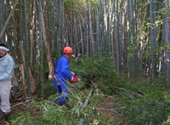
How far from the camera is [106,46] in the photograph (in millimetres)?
8438

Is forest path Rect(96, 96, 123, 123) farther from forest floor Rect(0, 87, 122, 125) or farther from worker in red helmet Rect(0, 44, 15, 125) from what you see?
worker in red helmet Rect(0, 44, 15, 125)

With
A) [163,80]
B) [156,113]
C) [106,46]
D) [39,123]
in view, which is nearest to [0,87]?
[39,123]

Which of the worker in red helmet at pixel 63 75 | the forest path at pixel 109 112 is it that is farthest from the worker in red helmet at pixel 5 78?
the forest path at pixel 109 112

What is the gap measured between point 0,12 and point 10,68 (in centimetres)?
109

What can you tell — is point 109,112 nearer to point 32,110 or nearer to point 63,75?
point 63,75

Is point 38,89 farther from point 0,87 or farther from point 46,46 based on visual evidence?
point 0,87

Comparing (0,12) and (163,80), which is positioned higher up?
(0,12)

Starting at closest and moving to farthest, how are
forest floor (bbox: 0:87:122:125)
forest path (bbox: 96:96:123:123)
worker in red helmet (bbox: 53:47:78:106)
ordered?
1. forest path (bbox: 96:96:123:123)
2. forest floor (bbox: 0:87:122:125)
3. worker in red helmet (bbox: 53:47:78:106)

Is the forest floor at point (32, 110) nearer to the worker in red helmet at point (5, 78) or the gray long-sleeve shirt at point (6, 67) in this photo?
the worker in red helmet at point (5, 78)

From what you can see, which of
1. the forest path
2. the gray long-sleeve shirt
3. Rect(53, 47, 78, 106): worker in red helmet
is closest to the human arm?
the gray long-sleeve shirt

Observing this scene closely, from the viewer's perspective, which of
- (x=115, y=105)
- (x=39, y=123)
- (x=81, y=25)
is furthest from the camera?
(x=81, y=25)

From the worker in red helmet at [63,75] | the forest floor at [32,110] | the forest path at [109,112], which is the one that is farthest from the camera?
the worker in red helmet at [63,75]

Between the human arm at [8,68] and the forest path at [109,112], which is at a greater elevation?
the human arm at [8,68]

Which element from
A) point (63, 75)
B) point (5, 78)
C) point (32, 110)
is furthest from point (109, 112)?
point (5, 78)
